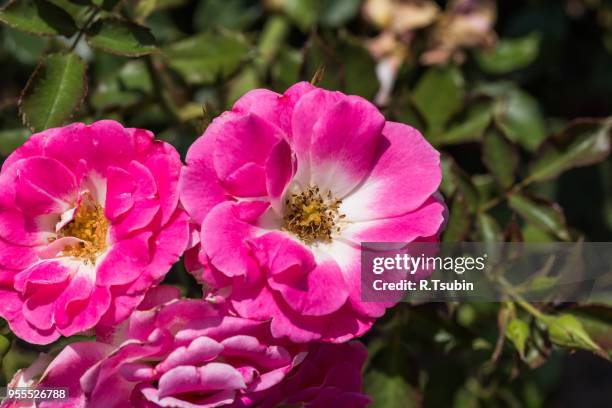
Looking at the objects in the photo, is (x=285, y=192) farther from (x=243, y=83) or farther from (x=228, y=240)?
(x=243, y=83)

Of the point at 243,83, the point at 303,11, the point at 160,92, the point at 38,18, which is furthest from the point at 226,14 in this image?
the point at 38,18

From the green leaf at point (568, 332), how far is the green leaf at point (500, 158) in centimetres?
39

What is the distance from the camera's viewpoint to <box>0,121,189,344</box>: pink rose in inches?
41.2

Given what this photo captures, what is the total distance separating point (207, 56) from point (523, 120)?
3.17 ft

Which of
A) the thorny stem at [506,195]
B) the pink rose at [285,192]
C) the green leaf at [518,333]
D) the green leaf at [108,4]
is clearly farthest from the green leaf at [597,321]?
the green leaf at [108,4]

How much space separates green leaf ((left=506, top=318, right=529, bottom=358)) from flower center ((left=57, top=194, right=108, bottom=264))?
2.35 feet

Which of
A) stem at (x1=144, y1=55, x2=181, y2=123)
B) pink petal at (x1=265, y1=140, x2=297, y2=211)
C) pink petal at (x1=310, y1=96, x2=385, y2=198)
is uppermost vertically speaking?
stem at (x1=144, y1=55, x2=181, y2=123)

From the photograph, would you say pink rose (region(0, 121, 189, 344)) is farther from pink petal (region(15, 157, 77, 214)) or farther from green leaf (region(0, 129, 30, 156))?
green leaf (region(0, 129, 30, 156))

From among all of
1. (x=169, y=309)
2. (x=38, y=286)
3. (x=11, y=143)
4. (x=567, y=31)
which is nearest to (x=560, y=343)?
(x=169, y=309)

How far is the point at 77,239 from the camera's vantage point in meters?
1.18

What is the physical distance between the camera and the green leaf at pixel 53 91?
47.7 inches

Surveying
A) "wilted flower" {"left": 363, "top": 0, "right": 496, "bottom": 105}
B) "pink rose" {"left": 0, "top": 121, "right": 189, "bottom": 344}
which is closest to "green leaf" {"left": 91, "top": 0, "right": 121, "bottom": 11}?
"pink rose" {"left": 0, "top": 121, "right": 189, "bottom": 344}

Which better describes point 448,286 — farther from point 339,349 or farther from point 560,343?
point 339,349

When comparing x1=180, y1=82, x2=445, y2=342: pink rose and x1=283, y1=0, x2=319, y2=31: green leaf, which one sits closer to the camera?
x1=180, y1=82, x2=445, y2=342: pink rose
